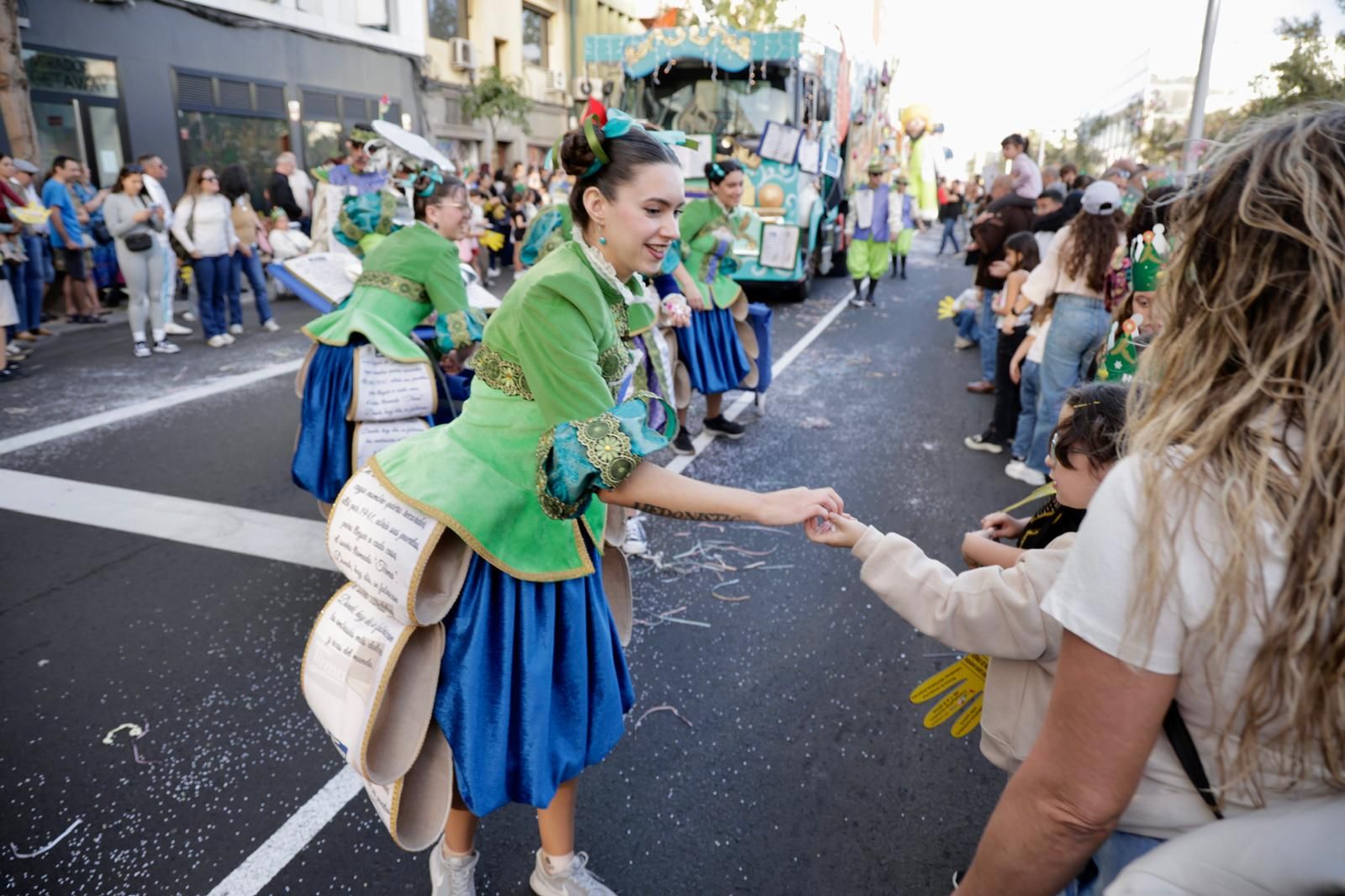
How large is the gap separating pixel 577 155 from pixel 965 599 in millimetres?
1337

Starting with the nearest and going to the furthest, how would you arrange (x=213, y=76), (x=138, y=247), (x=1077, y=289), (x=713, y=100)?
1. (x=1077, y=289)
2. (x=138, y=247)
3. (x=713, y=100)
4. (x=213, y=76)

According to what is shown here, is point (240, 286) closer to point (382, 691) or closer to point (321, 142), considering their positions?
point (382, 691)

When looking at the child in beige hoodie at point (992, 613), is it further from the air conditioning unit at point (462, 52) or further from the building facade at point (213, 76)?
the air conditioning unit at point (462, 52)

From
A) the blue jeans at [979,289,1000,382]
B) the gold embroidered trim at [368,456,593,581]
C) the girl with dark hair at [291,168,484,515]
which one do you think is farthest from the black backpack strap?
the blue jeans at [979,289,1000,382]

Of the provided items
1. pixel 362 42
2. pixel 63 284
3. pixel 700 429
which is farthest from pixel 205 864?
pixel 362 42

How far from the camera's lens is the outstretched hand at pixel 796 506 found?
1.65m

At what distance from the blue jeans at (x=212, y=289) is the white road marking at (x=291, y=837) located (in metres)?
7.90

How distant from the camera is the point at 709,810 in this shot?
2701mm

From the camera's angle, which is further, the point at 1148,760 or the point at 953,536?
the point at 953,536

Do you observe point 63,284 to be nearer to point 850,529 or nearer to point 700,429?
point 700,429

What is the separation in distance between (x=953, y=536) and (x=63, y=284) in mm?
10398

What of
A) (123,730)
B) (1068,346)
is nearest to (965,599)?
(123,730)

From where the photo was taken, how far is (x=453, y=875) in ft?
7.30

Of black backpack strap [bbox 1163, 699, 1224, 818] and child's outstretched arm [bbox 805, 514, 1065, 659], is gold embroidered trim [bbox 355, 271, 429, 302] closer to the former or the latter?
child's outstretched arm [bbox 805, 514, 1065, 659]
